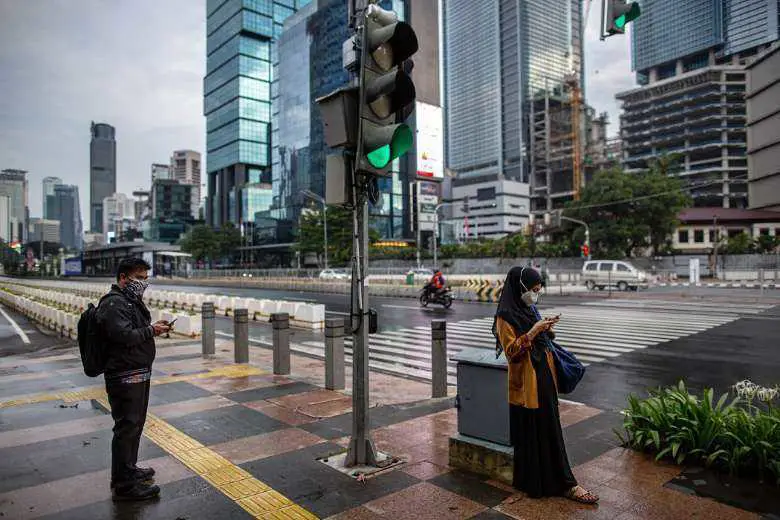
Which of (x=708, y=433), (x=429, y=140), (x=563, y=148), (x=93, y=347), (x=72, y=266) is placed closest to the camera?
(x=93, y=347)

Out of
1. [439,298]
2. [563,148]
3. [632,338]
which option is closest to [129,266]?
[632,338]

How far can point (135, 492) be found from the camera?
414cm

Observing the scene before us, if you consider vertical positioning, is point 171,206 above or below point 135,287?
above

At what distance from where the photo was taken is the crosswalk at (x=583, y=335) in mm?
10820

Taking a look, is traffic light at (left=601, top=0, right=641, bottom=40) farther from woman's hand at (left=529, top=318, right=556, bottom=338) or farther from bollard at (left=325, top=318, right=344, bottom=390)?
bollard at (left=325, top=318, right=344, bottom=390)

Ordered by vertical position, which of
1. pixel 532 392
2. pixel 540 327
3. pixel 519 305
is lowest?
pixel 532 392

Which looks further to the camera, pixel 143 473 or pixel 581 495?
pixel 143 473

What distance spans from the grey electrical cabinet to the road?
3.14m

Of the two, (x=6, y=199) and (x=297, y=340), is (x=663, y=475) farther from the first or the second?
(x=6, y=199)

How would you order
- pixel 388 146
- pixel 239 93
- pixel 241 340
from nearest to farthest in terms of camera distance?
pixel 388 146, pixel 241 340, pixel 239 93

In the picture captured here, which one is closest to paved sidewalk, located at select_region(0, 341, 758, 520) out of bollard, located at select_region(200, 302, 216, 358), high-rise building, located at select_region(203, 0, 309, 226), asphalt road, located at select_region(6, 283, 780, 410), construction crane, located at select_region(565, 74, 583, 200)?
asphalt road, located at select_region(6, 283, 780, 410)

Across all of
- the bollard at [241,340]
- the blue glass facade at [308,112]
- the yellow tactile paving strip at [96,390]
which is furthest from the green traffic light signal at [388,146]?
the blue glass facade at [308,112]

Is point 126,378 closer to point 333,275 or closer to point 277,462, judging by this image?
point 277,462

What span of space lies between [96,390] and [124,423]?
14.0 ft
